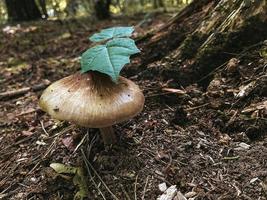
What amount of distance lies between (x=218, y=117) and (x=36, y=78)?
2323mm

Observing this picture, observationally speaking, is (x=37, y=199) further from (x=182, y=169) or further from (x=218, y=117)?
(x=218, y=117)

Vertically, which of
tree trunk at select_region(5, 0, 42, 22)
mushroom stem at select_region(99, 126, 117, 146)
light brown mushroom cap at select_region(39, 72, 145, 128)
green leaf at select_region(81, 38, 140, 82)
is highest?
green leaf at select_region(81, 38, 140, 82)

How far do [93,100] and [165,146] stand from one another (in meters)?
0.64

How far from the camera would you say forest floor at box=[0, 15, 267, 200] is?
2.26 meters

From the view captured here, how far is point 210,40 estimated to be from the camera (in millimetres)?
3068

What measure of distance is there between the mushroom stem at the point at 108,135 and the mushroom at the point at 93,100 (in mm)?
274

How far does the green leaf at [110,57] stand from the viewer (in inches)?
85.7

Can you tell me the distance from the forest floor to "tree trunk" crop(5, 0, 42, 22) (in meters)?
4.68

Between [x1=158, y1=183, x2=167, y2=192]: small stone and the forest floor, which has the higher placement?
the forest floor

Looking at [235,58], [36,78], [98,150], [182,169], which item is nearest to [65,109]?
[98,150]

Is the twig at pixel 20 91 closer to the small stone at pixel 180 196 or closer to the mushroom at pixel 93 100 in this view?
the mushroom at pixel 93 100

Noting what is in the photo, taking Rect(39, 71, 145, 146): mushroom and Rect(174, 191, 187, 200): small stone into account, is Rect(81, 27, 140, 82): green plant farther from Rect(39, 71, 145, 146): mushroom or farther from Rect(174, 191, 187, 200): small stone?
Rect(174, 191, 187, 200): small stone

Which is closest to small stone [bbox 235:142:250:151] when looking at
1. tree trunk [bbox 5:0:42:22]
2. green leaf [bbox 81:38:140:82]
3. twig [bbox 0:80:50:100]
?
green leaf [bbox 81:38:140:82]

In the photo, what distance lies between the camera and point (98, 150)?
252 centimetres
